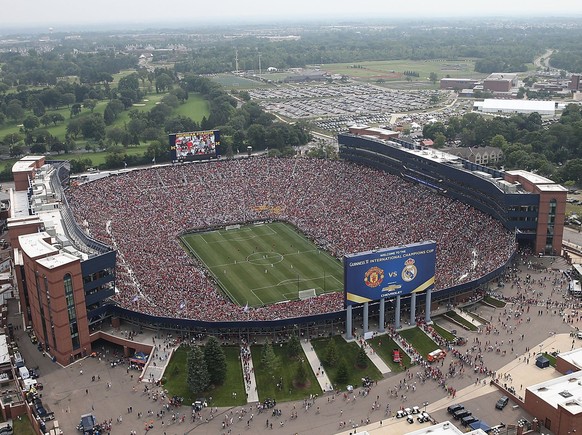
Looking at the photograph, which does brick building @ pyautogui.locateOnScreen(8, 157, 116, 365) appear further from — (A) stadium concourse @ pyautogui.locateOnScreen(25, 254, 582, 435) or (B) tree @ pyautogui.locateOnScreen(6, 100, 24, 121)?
(B) tree @ pyautogui.locateOnScreen(6, 100, 24, 121)

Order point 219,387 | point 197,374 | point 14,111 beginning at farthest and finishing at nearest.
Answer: point 14,111, point 219,387, point 197,374

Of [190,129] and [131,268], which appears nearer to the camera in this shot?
[131,268]

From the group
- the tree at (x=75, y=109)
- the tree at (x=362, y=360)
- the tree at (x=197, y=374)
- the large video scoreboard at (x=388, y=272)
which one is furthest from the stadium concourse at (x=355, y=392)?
the tree at (x=75, y=109)

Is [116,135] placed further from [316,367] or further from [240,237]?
[316,367]

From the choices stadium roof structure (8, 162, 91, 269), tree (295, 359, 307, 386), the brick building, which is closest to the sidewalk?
tree (295, 359, 307, 386)

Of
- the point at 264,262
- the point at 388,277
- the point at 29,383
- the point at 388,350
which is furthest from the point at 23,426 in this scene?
the point at 264,262

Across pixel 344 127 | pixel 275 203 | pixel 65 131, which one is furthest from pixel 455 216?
pixel 65 131

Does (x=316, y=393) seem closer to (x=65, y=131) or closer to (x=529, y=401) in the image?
(x=529, y=401)
